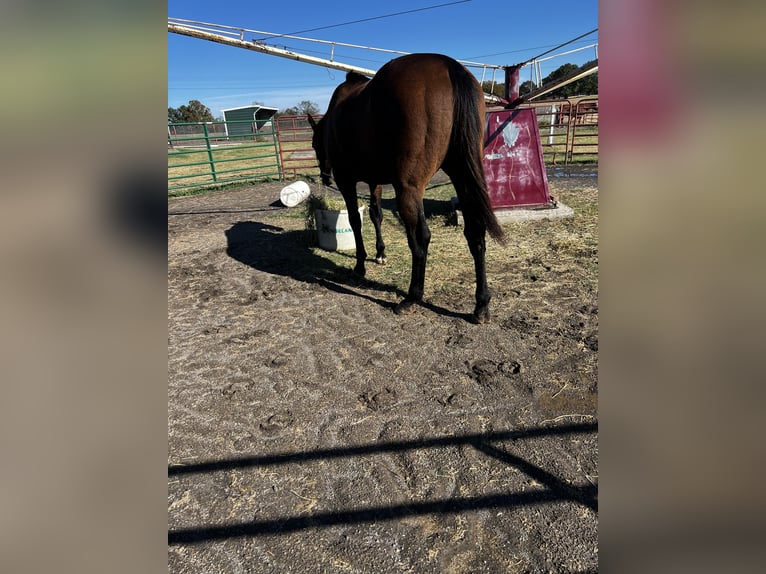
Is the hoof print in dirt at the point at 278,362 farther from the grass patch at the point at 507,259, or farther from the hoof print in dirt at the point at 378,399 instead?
the grass patch at the point at 507,259

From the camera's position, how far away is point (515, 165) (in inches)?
263

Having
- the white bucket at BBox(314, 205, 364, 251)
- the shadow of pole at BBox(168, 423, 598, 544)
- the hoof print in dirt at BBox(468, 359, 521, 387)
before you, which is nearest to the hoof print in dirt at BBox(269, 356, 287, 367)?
the shadow of pole at BBox(168, 423, 598, 544)

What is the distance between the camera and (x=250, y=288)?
4.63 m

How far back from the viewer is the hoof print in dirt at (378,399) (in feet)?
8.54

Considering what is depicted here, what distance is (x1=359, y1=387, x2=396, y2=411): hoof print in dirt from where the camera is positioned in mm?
2602

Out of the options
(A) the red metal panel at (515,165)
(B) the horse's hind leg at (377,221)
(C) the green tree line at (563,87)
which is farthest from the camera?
(C) the green tree line at (563,87)

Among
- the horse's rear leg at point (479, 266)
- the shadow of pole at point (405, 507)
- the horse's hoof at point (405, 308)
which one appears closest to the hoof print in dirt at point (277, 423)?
the shadow of pole at point (405, 507)

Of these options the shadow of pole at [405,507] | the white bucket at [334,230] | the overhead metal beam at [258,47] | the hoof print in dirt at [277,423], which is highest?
the overhead metal beam at [258,47]

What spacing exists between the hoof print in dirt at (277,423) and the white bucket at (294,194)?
21.8 feet

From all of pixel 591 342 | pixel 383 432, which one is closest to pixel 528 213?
pixel 591 342

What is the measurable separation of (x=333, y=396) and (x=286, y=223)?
5121 mm

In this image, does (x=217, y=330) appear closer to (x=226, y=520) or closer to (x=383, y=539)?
(x=226, y=520)
